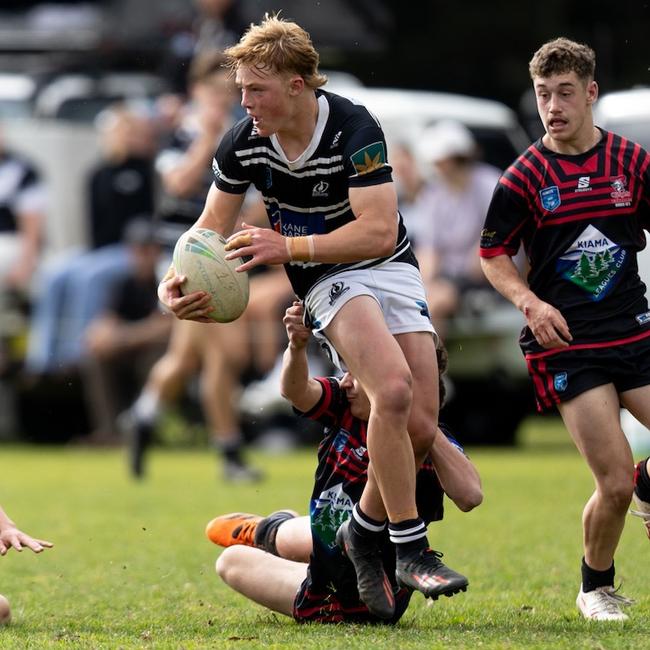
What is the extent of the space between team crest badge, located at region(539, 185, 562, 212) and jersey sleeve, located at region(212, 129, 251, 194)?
1.07 m

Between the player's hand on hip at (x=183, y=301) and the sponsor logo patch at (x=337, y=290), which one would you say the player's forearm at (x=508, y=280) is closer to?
the sponsor logo patch at (x=337, y=290)

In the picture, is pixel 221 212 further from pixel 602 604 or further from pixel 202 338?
pixel 202 338

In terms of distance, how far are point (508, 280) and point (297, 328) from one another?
783 millimetres

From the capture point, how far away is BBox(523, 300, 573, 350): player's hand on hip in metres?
5.56

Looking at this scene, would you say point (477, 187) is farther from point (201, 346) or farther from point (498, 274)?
point (498, 274)

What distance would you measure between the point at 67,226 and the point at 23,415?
226 cm

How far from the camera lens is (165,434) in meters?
16.3

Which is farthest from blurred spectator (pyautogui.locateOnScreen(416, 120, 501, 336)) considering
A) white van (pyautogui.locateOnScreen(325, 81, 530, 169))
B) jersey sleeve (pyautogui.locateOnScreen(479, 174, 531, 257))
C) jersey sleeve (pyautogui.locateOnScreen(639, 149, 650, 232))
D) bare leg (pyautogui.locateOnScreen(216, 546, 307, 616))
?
bare leg (pyautogui.locateOnScreen(216, 546, 307, 616))

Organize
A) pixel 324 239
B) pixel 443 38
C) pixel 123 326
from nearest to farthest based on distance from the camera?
pixel 324 239 → pixel 123 326 → pixel 443 38

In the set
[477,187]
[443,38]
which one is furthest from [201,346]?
[443,38]

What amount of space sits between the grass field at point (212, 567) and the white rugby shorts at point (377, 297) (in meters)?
1.05

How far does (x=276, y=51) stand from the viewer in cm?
550

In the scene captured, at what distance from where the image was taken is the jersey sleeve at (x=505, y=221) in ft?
19.0

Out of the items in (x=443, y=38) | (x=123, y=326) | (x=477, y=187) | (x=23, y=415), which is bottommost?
(x=23, y=415)
